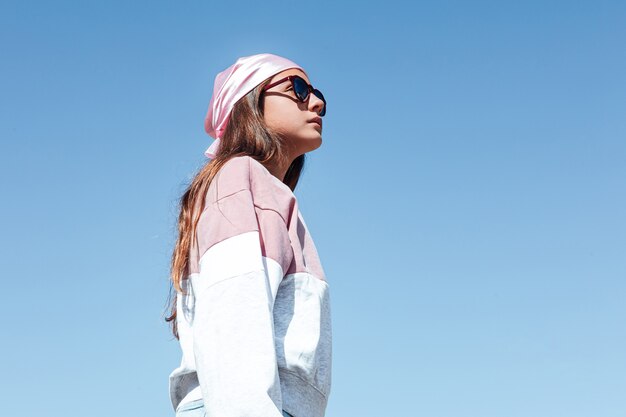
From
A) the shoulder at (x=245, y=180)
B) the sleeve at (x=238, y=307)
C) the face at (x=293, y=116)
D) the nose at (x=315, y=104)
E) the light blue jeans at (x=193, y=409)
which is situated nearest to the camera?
the sleeve at (x=238, y=307)

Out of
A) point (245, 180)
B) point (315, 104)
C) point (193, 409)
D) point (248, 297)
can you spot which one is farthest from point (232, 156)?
point (193, 409)

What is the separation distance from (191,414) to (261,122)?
1.52 meters

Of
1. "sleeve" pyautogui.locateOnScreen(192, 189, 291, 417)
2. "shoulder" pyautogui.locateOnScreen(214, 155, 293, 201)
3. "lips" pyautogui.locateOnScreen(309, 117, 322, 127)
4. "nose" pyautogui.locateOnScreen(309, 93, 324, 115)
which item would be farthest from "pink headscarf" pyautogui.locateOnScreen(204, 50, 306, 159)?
"sleeve" pyautogui.locateOnScreen(192, 189, 291, 417)

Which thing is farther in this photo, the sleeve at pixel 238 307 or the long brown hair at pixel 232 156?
the long brown hair at pixel 232 156

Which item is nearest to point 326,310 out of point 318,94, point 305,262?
point 305,262

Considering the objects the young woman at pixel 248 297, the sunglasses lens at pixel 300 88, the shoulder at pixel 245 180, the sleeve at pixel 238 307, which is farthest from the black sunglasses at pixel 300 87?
the sleeve at pixel 238 307

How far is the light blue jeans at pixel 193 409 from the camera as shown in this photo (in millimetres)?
3121

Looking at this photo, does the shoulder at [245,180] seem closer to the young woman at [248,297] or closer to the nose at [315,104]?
Answer: the young woman at [248,297]

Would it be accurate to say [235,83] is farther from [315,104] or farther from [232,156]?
[232,156]

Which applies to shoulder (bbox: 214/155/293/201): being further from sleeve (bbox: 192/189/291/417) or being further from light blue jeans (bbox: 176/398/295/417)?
light blue jeans (bbox: 176/398/295/417)

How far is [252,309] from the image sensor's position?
3064 mm

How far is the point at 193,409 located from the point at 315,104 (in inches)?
66.9

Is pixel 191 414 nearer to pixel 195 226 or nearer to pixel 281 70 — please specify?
pixel 195 226

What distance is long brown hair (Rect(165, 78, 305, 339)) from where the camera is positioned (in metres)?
3.59
